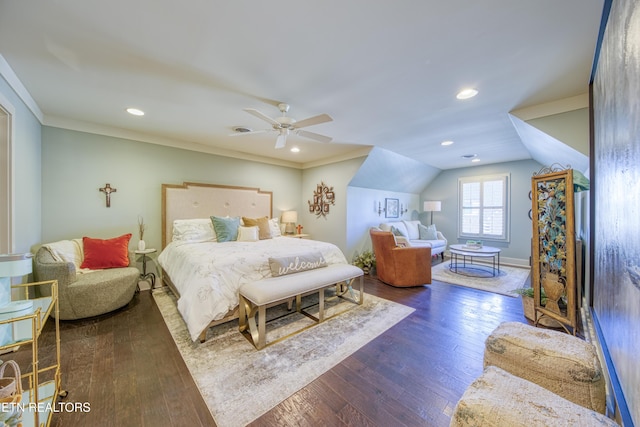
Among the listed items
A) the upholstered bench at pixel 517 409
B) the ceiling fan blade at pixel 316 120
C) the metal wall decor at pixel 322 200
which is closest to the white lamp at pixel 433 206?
the metal wall decor at pixel 322 200

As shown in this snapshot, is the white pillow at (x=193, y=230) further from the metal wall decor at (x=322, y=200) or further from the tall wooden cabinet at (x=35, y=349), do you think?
the metal wall decor at (x=322, y=200)

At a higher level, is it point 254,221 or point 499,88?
point 499,88

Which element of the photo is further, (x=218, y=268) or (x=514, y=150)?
(x=514, y=150)

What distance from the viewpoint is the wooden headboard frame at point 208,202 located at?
400cm

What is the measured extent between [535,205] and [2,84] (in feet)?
17.5

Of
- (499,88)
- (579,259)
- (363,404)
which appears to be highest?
(499,88)

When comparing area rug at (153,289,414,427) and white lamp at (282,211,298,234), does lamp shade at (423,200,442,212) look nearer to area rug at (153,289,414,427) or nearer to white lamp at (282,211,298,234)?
white lamp at (282,211,298,234)

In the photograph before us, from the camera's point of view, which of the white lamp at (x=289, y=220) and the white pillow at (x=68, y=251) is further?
the white lamp at (x=289, y=220)

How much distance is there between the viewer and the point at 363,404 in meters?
1.58

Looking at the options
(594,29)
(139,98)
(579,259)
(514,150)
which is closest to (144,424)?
(139,98)

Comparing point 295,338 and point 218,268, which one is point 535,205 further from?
point 218,268

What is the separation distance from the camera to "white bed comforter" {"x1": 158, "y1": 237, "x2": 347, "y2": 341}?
7.39 feet

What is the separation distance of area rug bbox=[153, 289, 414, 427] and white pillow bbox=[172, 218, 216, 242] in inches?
39.9

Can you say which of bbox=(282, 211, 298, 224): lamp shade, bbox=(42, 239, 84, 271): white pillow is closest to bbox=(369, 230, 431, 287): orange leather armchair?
bbox=(282, 211, 298, 224): lamp shade
